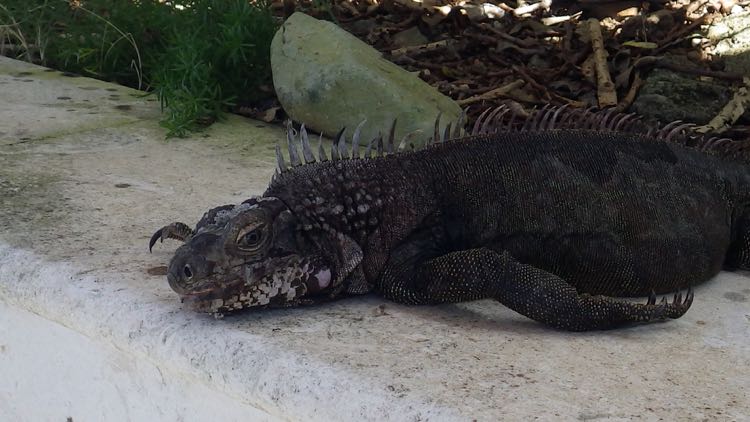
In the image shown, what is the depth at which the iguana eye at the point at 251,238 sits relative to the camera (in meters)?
3.04

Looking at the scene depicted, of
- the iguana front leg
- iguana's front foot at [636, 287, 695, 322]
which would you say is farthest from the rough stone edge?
iguana's front foot at [636, 287, 695, 322]

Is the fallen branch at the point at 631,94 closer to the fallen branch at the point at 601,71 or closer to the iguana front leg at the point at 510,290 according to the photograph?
the fallen branch at the point at 601,71

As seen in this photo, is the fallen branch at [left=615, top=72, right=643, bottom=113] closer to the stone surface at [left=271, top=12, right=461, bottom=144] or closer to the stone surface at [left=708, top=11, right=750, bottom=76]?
the stone surface at [left=708, top=11, right=750, bottom=76]

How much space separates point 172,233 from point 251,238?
658 mm


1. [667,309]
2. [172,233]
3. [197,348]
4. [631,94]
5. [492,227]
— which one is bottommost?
[197,348]

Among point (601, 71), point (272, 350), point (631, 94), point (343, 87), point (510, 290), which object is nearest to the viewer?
point (272, 350)

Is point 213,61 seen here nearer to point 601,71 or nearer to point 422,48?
point 422,48

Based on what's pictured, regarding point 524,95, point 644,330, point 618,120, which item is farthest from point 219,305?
point 524,95

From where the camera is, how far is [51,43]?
7.08 meters

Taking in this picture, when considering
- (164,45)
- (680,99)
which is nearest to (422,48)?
(164,45)

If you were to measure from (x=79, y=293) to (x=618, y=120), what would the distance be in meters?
2.11

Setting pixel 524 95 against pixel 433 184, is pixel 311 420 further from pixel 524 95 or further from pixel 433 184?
pixel 524 95

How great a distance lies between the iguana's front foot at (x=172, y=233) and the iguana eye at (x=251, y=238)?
0.61 meters

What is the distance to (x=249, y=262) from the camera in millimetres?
3053
